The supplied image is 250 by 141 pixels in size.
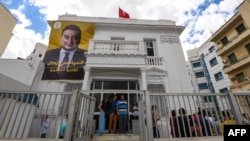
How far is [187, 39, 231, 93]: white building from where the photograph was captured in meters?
30.6

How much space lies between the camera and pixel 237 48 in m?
21.8

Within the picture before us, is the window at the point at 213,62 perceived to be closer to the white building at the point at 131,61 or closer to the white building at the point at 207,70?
the white building at the point at 207,70

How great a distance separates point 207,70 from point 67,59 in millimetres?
33029

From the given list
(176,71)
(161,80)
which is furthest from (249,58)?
(161,80)

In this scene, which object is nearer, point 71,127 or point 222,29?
point 71,127

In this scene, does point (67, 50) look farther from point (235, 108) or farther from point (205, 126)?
point (235, 108)

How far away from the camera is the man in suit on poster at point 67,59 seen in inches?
385

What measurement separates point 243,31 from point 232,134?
23619 mm

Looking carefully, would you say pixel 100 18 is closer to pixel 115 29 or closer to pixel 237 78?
pixel 115 29

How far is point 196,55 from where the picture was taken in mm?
39844

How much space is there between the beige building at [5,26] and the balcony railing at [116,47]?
655 cm

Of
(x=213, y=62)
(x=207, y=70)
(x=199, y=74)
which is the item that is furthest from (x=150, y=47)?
(x=199, y=74)

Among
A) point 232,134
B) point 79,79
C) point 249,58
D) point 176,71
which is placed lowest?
point 232,134

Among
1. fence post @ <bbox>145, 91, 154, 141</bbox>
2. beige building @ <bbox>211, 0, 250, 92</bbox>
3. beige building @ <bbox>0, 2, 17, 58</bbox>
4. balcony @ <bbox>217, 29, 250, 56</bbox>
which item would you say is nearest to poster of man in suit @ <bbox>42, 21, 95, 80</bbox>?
beige building @ <bbox>0, 2, 17, 58</bbox>
